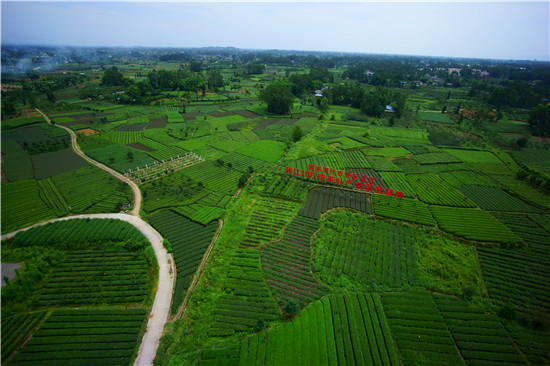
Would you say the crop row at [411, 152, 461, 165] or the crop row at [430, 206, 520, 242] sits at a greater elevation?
the crop row at [411, 152, 461, 165]

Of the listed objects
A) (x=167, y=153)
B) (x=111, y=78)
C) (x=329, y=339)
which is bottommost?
(x=329, y=339)

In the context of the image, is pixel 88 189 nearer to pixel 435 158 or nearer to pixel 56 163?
pixel 56 163

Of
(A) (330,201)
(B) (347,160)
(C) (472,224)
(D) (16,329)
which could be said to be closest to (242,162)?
(A) (330,201)

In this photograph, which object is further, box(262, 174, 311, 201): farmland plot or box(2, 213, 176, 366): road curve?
box(262, 174, 311, 201): farmland plot

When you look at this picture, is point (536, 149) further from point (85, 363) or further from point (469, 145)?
point (85, 363)

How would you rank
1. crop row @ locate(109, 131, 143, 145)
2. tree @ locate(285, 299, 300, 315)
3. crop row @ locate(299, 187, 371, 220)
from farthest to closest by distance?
crop row @ locate(109, 131, 143, 145) → crop row @ locate(299, 187, 371, 220) → tree @ locate(285, 299, 300, 315)

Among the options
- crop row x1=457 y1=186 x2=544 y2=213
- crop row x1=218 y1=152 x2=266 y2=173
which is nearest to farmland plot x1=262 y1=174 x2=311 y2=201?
crop row x1=218 y1=152 x2=266 y2=173

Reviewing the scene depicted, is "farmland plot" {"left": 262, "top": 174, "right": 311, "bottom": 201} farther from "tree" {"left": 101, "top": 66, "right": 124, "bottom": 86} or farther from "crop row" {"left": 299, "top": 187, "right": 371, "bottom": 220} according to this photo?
"tree" {"left": 101, "top": 66, "right": 124, "bottom": 86}
